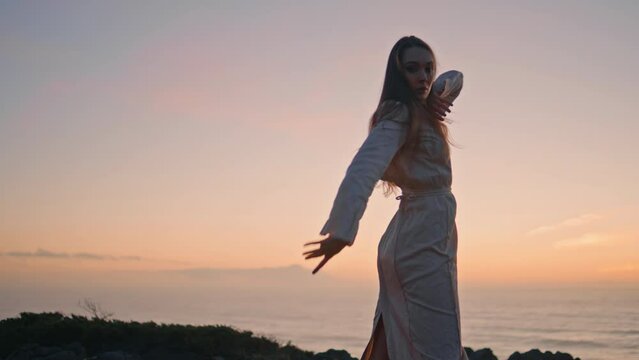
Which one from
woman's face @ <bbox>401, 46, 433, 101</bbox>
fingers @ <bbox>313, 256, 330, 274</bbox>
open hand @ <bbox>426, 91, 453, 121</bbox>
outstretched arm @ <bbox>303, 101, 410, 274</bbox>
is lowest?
fingers @ <bbox>313, 256, 330, 274</bbox>

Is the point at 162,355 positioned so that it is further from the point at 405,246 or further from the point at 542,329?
the point at 542,329

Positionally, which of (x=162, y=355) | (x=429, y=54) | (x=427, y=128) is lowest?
(x=162, y=355)

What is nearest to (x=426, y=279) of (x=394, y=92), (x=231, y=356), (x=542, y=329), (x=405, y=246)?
(x=405, y=246)

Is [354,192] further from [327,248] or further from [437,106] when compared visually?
[437,106]

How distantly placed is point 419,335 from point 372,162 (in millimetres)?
762

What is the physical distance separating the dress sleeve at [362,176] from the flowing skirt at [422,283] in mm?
335

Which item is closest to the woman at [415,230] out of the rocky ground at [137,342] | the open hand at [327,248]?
the open hand at [327,248]

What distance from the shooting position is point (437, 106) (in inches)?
136

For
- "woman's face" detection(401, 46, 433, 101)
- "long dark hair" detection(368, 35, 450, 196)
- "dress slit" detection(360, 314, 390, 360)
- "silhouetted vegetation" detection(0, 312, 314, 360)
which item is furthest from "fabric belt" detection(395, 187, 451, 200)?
"silhouetted vegetation" detection(0, 312, 314, 360)

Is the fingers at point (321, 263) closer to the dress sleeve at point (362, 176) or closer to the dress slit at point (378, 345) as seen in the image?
the dress sleeve at point (362, 176)

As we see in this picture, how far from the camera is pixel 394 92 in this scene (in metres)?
3.42

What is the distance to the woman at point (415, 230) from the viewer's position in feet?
10.6

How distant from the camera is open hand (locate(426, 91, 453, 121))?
11.2ft

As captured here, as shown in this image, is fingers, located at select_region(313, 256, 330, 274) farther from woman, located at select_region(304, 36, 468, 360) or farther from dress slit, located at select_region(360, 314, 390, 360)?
dress slit, located at select_region(360, 314, 390, 360)
